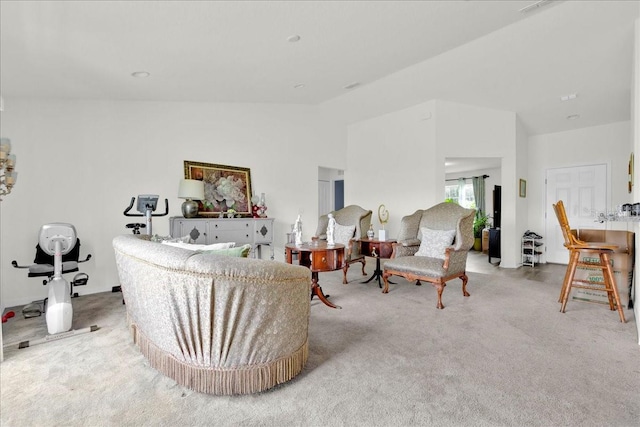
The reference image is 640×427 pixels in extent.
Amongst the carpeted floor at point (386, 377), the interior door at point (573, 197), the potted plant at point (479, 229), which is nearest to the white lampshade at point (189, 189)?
the carpeted floor at point (386, 377)

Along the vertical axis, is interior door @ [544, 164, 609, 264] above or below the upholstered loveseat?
above

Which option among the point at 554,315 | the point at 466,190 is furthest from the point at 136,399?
the point at 466,190

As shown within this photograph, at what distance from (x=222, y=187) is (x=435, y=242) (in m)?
3.29

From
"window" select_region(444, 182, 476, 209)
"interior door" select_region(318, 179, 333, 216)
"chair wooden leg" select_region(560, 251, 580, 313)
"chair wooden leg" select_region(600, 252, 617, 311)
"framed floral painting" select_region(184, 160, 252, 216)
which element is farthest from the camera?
"window" select_region(444, 182, 476, 209)

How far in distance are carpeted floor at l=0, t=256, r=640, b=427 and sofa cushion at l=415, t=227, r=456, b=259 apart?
93cm

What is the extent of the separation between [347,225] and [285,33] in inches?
116

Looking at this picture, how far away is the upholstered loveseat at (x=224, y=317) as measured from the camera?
5.41 ft

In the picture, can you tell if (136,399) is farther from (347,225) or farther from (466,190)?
(466,190)

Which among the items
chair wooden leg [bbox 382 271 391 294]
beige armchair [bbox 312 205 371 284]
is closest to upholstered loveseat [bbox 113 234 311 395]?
chair wooden leg [bbox 382 271 391 294]

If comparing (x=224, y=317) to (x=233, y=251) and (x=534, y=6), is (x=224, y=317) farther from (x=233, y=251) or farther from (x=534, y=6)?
(x=534, y=6)

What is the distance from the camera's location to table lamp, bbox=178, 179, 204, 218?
14.3 ft

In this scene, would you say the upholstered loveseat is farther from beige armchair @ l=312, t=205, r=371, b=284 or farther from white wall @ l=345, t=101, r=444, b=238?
white wall @ l=345, t=101, r=444, b=238

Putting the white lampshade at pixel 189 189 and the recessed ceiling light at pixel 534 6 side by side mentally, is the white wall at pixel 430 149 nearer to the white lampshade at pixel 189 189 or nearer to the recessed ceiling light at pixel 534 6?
the recessed ceiling light at pixel 534 6

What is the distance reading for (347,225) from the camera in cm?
518
